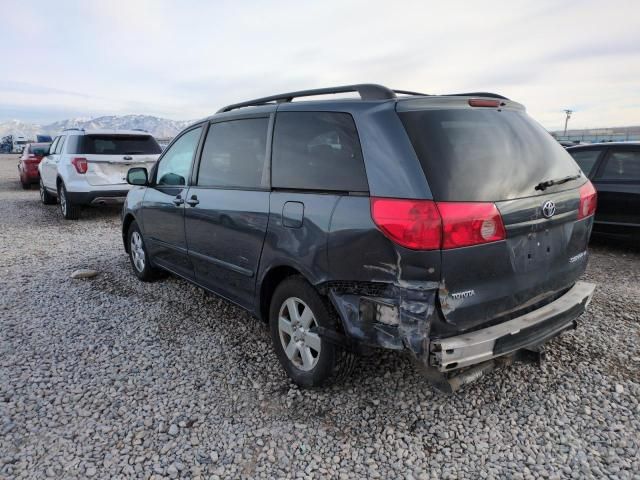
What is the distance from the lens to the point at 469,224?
221 cm

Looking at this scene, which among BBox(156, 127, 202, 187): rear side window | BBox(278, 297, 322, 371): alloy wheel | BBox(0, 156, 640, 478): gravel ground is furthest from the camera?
BBox(156, 127, 202, 187): rear side window

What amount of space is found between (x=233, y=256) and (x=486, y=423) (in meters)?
2.03

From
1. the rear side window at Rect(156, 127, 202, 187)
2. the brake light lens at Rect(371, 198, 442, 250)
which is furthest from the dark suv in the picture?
the rear side window at Rect(156, 127, 202, 187)

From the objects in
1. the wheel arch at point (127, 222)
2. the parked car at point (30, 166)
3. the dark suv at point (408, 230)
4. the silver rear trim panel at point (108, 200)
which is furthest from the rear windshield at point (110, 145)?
the parked car at point (30, 166)

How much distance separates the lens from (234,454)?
7.81 feet

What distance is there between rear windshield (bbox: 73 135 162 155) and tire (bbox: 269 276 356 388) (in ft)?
23.1

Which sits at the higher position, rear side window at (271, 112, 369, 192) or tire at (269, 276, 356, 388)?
rear side window at (271, 112, 369, 192)

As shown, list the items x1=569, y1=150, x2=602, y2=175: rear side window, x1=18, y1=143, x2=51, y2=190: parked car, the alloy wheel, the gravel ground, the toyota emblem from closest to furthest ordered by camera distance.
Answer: the gravel ground < the toyota emblem < the alloy wheel < x1=569, y1=150, x2=602, y2=175: rear side window < x1=18, y1=143, x2=51, y2=190: parked car

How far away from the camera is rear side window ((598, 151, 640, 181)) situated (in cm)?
588

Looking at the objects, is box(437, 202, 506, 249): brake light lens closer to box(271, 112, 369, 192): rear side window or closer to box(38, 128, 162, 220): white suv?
box(271, 112, 369, 192): rear side window

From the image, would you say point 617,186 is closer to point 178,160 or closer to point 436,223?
point 436,223

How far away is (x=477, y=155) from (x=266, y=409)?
1.93 meters

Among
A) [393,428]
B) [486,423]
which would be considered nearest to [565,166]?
[486,423]

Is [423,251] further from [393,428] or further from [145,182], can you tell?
[145,182]
